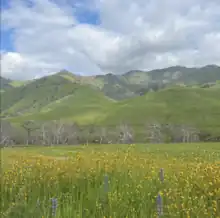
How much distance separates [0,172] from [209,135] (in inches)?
7039

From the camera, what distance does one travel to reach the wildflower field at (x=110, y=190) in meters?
7.46

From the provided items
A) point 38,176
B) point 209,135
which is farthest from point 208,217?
point 209,135

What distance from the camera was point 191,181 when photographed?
9148 mm

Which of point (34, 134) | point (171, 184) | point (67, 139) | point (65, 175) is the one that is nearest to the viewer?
point (171, 184)

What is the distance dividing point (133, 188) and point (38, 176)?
390 cm

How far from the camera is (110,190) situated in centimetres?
907

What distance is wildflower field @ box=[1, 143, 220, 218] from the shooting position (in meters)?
7.46

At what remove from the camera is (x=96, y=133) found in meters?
174

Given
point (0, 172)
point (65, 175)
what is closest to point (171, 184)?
point (65, 175)

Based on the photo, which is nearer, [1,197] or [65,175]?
[1,197]

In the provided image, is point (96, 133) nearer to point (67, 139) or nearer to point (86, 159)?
point (67, 139)

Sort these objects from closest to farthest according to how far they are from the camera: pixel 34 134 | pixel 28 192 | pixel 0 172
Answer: pixel 28 192, pixel 0 172, pixel 34 134

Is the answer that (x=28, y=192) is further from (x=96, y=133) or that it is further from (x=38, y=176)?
(x=96, y=133)

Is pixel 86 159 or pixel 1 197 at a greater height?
pixel 86 159
